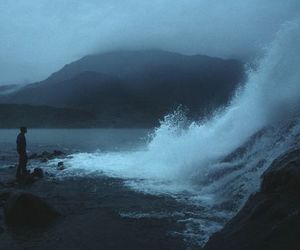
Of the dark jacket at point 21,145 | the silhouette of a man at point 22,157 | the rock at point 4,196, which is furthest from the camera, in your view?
the dark jacket at point 21,145

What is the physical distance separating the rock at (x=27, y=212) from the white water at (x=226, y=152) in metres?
5.21

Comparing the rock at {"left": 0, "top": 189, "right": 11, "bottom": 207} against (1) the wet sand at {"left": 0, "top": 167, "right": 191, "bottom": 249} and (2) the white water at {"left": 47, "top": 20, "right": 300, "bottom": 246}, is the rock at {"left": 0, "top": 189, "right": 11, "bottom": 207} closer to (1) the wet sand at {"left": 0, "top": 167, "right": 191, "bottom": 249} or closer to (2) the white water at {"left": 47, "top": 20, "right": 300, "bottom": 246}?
(1) the wet sand at {"left": 0, "top": 167, "right": 191, "bottom": 249}

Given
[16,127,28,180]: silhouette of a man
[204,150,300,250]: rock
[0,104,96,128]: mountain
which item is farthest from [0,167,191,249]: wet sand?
[0,104,96,128]: mountain

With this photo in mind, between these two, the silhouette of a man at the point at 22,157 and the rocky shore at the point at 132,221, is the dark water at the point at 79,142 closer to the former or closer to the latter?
the silhouette of a man at the point at 22,157

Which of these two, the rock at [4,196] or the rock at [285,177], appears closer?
the rock at [285,177]

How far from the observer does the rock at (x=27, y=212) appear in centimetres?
1305

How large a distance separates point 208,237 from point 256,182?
138 inches

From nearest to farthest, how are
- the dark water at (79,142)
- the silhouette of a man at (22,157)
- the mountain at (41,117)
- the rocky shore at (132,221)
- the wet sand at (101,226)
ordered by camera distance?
the rocky shore at (132,221) → the wet sand at (101,226) → the silhouette of a man at (22,157) → the dark water at (79,142) → the mountain at (41,117)

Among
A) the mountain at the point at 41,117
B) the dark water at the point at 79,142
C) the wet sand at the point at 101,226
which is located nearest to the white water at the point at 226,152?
the wet sand at the point at 101,226

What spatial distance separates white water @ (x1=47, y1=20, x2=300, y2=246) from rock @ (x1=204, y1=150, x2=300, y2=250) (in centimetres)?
227

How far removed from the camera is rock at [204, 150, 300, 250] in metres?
8.43

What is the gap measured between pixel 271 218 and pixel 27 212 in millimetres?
7721

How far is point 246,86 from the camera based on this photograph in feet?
80.6

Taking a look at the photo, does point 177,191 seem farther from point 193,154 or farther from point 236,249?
point 236,249
